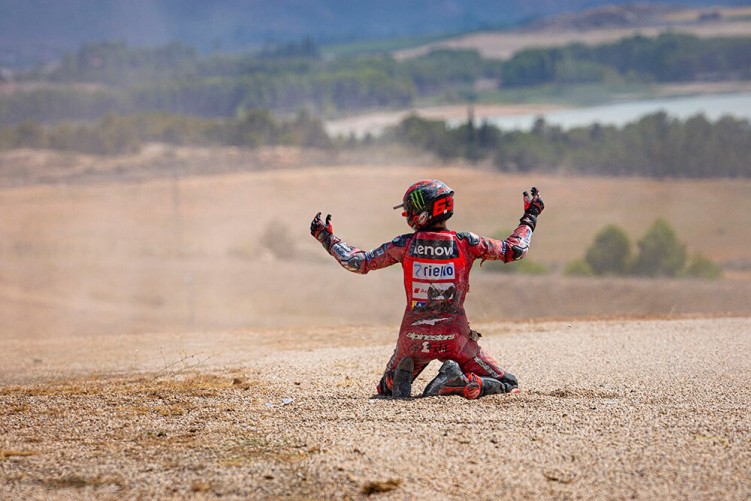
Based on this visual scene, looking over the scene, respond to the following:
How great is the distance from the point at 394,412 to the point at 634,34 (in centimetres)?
11283

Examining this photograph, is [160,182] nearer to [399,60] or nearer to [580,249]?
[580,249]

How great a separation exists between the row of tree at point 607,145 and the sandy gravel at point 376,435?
6520 cm

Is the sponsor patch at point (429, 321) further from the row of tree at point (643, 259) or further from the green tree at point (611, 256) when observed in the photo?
the green tree at point (611, 256)

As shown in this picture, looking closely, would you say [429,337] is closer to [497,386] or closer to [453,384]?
[453,384]

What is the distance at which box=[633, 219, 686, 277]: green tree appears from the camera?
44.9m

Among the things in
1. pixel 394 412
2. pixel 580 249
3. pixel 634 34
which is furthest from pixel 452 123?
pixel 394 412

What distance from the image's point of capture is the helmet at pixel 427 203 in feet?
29.1

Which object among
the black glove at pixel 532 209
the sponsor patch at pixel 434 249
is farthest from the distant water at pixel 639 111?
the sponsor patch at pixel 434 249

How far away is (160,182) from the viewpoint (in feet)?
232

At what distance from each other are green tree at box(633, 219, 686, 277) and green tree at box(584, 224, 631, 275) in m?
0.55

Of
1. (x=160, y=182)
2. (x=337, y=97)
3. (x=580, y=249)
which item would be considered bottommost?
(x=580, y=249)

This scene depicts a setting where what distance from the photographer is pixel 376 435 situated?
7.48 metres

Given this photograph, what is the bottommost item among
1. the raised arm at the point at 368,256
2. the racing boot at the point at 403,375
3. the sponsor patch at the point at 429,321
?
the racing boot at the point at 403,375

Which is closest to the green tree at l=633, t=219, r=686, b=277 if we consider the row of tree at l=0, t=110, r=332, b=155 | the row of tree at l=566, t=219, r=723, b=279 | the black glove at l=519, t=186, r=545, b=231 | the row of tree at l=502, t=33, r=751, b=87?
the row of tree at l=566, t=219, r=723, b=279
